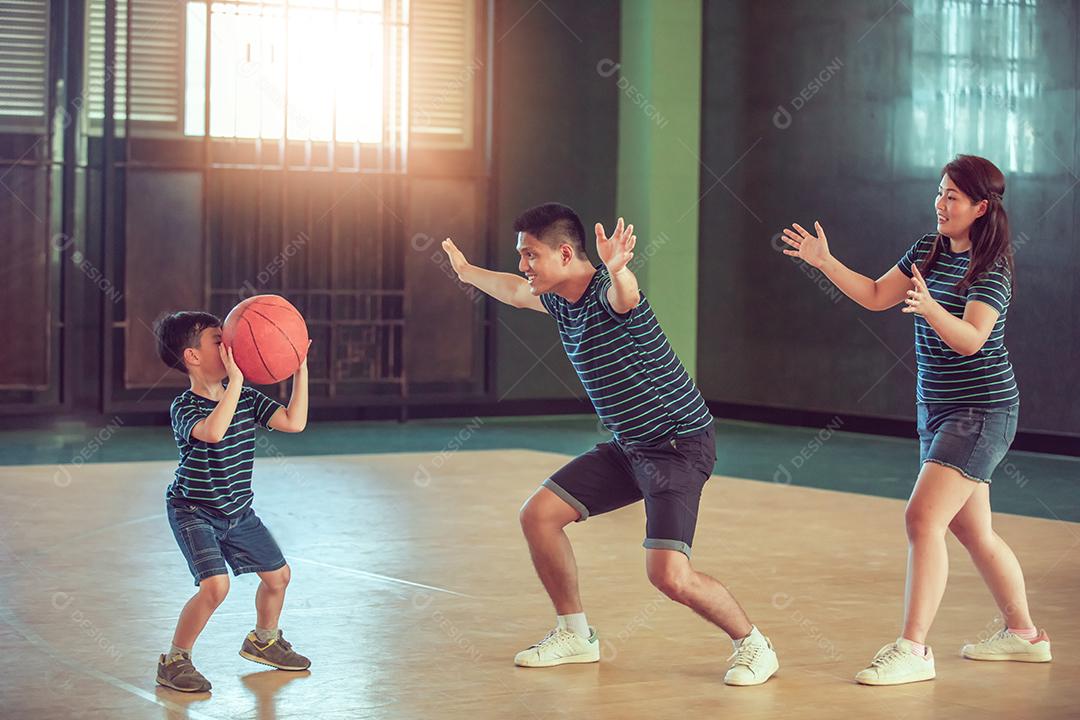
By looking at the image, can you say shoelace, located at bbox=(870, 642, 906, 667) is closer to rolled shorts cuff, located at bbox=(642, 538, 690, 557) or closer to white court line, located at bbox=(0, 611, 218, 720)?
rolled shorts cuff, located at bbox=(642, 538, 690, 557)

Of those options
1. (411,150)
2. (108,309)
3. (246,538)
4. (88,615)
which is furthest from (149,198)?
(246,538)

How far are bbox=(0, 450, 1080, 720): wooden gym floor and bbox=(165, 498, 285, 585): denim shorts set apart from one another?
35 centimetres

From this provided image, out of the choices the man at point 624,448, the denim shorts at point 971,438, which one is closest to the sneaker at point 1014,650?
the denim shorts at point 971,438

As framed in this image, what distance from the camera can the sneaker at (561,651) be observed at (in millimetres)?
4867

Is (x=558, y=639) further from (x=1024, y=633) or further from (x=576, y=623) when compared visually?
(x=1024, y=633)

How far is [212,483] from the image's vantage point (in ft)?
15.1

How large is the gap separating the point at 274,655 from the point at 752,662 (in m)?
1.46

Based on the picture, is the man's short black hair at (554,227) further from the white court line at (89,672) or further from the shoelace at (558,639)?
the white court line at (89,672)

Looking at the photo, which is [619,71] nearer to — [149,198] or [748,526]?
[149,198]

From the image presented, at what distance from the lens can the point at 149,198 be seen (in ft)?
42.7

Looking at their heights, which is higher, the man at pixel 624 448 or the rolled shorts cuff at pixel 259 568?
the man at pixel 624 448

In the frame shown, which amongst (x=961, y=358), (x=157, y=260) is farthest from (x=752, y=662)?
(x=157, y=260)

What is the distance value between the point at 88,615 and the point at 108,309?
766 cm

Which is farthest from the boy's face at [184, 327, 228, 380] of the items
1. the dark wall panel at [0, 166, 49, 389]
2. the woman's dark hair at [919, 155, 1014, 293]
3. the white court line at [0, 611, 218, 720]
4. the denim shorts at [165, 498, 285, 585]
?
→ the dark wall panel at [0, 166, 49, 389]
